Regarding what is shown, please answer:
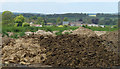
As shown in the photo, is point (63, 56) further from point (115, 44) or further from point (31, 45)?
point (115, 44)

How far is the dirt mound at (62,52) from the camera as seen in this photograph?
6.03 metres

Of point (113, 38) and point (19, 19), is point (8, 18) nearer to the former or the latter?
point (19, 19)

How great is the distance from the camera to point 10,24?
46.5ft

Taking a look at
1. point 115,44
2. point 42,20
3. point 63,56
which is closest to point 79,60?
point 63,56

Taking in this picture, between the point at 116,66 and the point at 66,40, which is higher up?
the point at 66,40

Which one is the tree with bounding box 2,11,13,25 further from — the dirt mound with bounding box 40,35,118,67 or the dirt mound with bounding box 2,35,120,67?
the dirt mound with bounding box 40,35,118,67

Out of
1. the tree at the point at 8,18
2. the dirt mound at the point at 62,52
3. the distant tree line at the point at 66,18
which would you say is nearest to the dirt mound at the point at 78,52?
the dirt mound at the point at 62,52

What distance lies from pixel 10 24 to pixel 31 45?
7744mm

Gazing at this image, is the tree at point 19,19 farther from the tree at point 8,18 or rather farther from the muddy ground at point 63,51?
the muddy ground at point 63,51

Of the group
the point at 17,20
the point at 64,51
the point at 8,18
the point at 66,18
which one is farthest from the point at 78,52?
the point at 17,20

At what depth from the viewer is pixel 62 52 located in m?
6.47

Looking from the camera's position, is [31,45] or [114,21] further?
[114,21]

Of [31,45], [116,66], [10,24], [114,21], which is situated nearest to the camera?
[116,66]

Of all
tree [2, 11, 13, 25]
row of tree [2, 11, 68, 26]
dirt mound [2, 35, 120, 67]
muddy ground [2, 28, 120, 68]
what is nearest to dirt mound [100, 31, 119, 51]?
muddy ground [2, 28, 120, 68]
